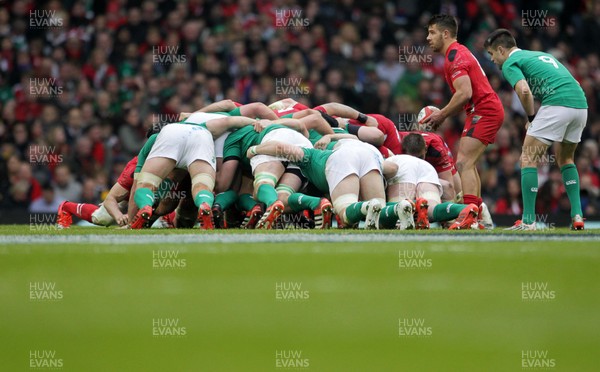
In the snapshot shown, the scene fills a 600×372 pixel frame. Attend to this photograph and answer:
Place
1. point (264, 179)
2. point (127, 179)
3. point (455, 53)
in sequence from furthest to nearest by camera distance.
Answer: point (455, 53) < point (127, 179) < point (264, 179)

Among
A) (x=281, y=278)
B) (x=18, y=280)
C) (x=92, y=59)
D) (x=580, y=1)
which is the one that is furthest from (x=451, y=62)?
(x=580, y=1)

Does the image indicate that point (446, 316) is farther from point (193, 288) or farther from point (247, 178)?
point (247, 178)

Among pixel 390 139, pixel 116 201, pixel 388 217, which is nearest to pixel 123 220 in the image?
pixel 116 201

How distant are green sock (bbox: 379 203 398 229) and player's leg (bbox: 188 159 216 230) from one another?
1551mm

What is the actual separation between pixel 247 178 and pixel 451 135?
19.8ft

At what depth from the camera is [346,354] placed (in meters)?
4.87

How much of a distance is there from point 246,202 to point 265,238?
184 centimetres

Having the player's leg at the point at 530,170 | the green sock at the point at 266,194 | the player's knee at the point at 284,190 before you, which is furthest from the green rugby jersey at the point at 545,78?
the green sock at the point at 266,194

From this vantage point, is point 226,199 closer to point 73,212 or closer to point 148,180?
point 148,180

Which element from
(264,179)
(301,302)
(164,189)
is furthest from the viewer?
(164,189)

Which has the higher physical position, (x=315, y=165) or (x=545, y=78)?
(x=545, y=78)

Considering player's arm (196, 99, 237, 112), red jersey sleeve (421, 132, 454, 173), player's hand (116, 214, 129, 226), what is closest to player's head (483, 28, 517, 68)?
red jersey sleeve (421, 132, 454, 173)

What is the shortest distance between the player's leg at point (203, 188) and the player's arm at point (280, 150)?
50cm

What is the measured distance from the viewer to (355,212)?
A: 844cm
